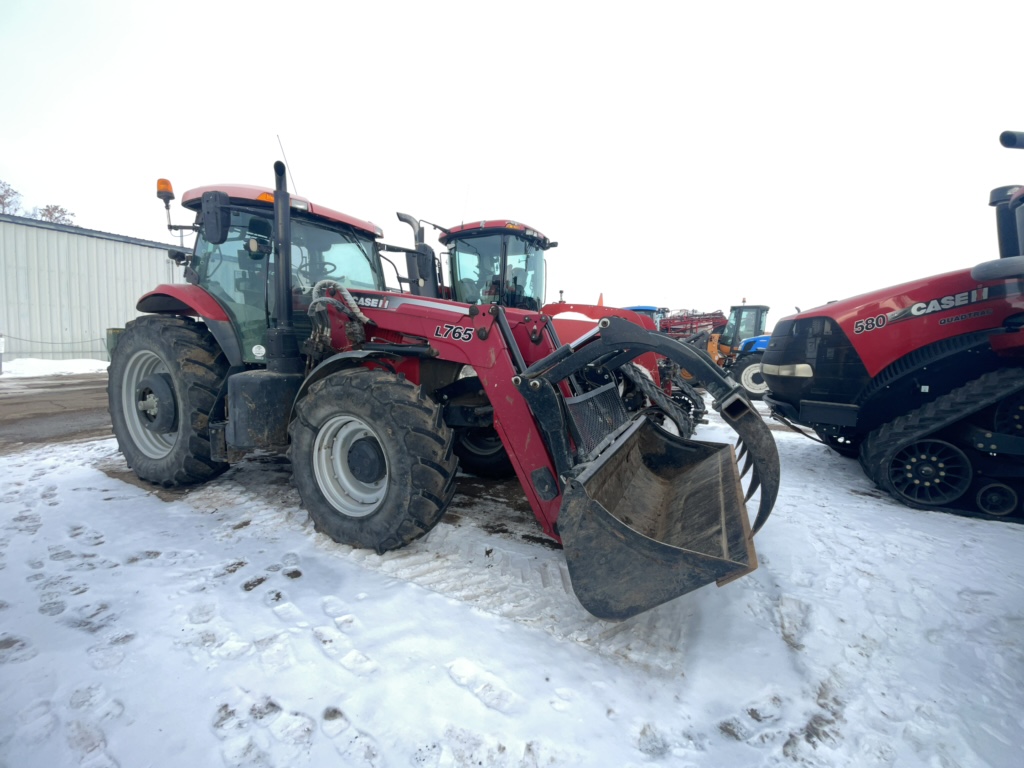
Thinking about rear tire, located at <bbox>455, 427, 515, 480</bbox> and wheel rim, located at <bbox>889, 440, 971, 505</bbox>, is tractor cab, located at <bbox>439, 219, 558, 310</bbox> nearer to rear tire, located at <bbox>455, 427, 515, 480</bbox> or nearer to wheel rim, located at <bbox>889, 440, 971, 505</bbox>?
rear tire, located at <bbox>455, 427, 515, 480</bbox>

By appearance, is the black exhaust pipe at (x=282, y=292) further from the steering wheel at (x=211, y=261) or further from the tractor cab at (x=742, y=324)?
the tractor cab at (x=742, y=324)

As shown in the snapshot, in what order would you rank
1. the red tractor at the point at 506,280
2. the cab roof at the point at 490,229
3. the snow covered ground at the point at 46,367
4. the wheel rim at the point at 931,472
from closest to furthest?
the wheel rim at the point at 931,472 → the red tractor at the point at 506,280 → the cab roof at the point at 490,229 → the snow covered ground at the point at 46,367

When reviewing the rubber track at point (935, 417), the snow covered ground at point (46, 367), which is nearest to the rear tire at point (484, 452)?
the rubber track at point (935, 417)

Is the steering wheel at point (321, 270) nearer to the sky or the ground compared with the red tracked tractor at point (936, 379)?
nearer to the sky

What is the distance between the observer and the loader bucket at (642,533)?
5.57 ft

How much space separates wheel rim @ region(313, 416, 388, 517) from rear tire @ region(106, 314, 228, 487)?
4.05 feet

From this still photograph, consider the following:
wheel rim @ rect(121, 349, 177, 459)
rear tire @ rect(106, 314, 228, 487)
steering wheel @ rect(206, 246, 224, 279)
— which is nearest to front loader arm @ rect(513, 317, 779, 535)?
rear tire @ rect(106, 314, 228, 487)

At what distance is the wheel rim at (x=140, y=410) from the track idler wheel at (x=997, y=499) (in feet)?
21.1

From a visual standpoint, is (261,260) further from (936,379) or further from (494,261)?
(936,379)

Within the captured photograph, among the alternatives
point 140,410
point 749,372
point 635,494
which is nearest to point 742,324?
point 749,372

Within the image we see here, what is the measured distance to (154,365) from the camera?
3967 mm

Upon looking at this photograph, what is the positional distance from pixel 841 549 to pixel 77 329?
20.5 m

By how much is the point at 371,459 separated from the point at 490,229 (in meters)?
4.37

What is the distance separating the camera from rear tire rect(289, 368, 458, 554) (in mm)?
2484
